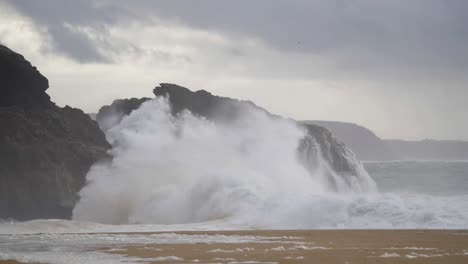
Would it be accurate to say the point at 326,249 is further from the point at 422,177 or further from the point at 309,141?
the point at 422,177

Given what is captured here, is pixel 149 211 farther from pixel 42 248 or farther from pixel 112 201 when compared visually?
pixel 42 248

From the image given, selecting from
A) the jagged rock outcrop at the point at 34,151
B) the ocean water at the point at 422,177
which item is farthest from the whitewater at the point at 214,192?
the ocean water at the point at 422,177

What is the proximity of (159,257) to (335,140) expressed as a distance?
60638mm

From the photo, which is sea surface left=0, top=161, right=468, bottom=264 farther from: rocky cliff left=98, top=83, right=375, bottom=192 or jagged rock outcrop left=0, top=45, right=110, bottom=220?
rocky cliff left=98, top=83, right=375, bottom=192

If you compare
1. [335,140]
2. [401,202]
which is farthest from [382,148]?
[401,202]

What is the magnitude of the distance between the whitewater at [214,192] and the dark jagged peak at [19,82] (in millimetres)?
5650

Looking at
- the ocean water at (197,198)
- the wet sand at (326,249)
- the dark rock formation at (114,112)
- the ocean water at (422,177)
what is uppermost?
the dark rock formation at (114,112)

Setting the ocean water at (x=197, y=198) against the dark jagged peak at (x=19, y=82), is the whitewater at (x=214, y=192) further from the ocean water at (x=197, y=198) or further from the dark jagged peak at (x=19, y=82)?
the dark jagged peak at (x=19, y=82)

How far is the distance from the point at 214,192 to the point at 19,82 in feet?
44.1

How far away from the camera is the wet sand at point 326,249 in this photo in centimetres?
1820

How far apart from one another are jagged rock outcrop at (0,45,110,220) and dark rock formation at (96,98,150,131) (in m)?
17.9

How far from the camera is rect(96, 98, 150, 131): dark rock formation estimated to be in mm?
61806

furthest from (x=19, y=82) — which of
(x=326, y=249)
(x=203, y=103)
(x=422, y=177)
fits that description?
(x=422, y=177)

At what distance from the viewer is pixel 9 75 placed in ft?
135
